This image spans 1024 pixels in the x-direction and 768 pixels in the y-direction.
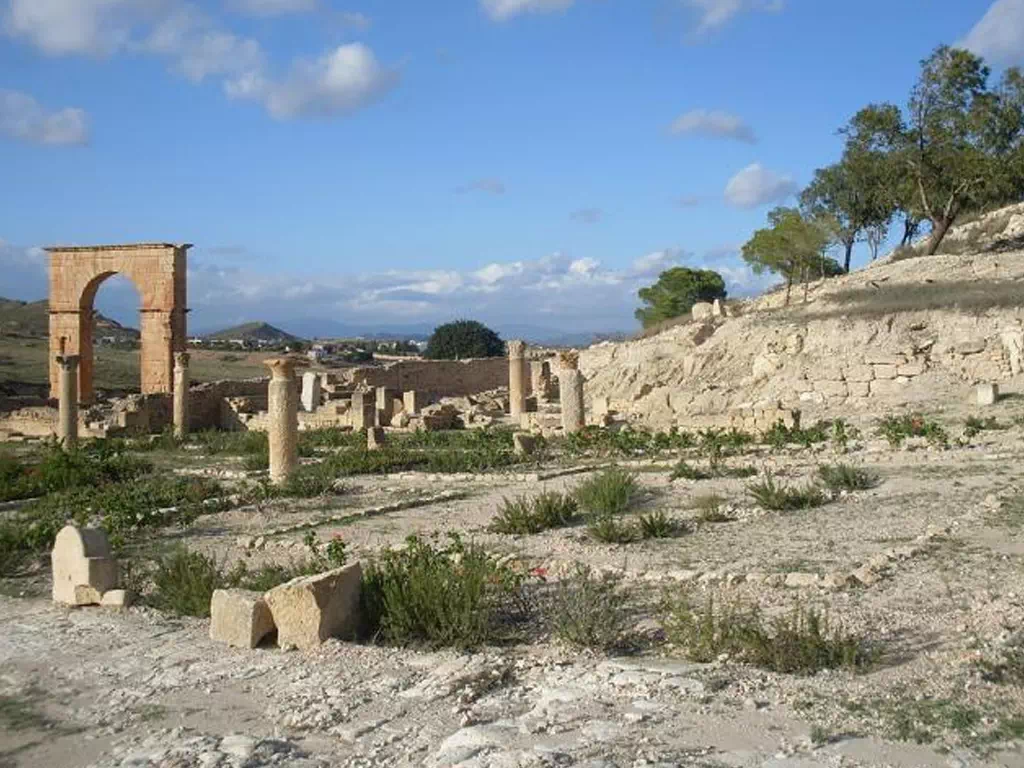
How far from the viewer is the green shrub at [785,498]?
10.9m

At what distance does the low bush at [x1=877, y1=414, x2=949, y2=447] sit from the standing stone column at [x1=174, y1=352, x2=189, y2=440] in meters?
15.1

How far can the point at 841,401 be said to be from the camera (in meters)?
22.8

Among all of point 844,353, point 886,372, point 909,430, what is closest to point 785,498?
point 909,430

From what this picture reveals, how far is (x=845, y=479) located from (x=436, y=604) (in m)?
7.09

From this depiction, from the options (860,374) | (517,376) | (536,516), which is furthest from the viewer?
(517,376)

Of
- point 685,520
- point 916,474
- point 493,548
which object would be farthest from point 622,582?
point 916,474

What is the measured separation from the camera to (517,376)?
2773 centimetres

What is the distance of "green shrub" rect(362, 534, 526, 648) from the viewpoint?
20.3 ft

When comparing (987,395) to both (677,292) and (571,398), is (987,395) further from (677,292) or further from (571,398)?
(677,292)

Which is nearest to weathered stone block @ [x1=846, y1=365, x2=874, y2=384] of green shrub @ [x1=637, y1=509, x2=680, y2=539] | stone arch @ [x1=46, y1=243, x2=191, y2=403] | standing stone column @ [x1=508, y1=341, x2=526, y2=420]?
standing stone column @ [x1=508, y1=341, x2=526, y2=420]

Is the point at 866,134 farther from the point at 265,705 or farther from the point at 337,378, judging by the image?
the point at 265,705

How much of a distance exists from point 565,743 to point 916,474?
30.7 feet

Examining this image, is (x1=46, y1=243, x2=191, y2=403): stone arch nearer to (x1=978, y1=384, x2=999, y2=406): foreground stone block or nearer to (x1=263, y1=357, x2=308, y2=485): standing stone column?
(x1=263, y1=357, x2=308, y2=485): standing stone column

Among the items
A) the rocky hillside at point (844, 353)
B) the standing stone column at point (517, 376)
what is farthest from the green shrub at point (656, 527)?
the standing stone column at point (517, 376)
